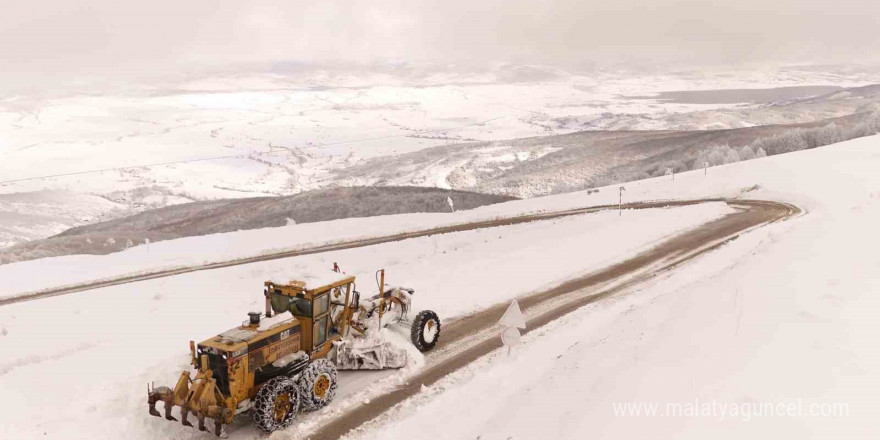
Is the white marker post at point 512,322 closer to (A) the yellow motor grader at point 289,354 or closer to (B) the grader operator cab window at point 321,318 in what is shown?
Result: (A) the yellow motor grader at point 289,354

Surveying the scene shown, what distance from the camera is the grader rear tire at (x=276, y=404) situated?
9.24 metres

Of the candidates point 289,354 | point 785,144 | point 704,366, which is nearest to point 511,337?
point 704,366

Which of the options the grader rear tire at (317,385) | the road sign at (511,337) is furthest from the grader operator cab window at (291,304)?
the road sign at (511,337)

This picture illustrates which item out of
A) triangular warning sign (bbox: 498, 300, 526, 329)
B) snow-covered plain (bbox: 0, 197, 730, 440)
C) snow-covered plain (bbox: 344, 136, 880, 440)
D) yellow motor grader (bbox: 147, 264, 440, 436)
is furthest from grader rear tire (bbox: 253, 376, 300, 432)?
triangular warning sign (bbox: 498, 300, 526, 329)

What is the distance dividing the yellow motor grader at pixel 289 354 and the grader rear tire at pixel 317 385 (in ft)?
0.06

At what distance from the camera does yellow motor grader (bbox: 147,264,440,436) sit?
29.6 feet

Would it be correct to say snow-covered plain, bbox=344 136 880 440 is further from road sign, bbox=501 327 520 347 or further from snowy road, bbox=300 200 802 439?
road sign, bbox=501 327 520 347

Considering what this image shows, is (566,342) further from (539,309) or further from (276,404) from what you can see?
(276,404)

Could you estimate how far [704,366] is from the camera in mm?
8328

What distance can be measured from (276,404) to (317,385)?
37.4 inches

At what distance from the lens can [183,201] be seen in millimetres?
79875

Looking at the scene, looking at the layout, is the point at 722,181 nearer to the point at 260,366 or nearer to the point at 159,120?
the point at 260,366

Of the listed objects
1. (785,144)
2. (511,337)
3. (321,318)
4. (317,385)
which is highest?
(785,144)

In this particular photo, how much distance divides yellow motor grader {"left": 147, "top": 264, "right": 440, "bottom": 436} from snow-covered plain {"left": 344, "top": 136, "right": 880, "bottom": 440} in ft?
4.99
